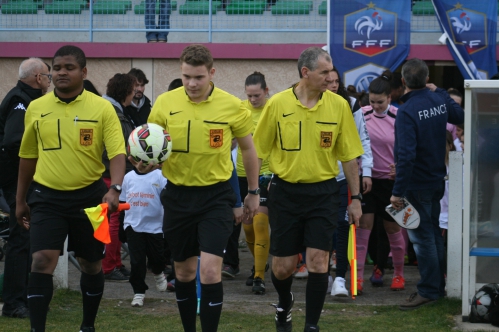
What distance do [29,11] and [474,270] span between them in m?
9.37

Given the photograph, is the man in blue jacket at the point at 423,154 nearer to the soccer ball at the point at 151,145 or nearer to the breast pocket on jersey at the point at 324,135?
the breast pocket on jersey at the point at 324,135

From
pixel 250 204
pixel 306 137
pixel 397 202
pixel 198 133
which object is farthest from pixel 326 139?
pixel 397 202

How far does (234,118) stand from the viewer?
231 inches

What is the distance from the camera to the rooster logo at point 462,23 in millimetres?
12055

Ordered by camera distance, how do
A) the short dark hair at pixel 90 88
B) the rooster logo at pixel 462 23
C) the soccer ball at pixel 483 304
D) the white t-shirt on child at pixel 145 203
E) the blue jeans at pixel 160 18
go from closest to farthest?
1. the soccer ball at pixel 483 304
2. the white t-shirt on child at pixel 145 203
3. the short dark hair at pixel 90 88
4. the rooster logo at pixel 462 23
5. the blue jeans at pixel 160 18

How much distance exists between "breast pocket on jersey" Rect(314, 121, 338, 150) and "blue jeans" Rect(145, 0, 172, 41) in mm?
7482

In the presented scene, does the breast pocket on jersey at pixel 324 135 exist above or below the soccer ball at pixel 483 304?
above

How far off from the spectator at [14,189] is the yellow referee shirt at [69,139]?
100cm

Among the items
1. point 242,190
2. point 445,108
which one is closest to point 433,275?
point 445,108

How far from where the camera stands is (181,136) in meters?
5.76

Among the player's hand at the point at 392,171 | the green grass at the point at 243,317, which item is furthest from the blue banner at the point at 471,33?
the green grass at the point at 243,317

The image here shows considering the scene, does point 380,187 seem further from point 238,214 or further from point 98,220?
point 98,220

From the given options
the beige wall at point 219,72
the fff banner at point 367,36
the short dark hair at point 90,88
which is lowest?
the short dark hair at point 90,88

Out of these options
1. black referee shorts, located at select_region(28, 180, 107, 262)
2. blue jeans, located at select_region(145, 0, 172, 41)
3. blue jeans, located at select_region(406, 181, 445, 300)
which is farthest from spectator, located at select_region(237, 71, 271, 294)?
blue jeans, located at select_region(145, 0, 172, 41)
